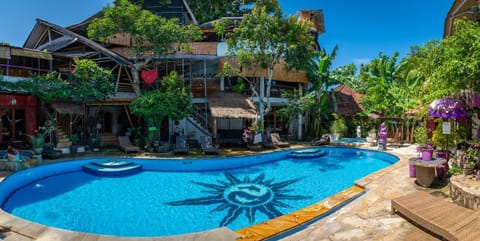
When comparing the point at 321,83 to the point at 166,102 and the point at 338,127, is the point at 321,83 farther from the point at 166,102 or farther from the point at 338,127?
the point at 166,102

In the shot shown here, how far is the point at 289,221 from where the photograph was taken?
5289 millimetres

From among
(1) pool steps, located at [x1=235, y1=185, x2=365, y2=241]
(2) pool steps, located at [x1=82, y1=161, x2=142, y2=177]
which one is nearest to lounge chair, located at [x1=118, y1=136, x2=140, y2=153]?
(2) pool steps, located at [x1=82, y1=161, x2=142, y2=177]

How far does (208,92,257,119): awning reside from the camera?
16998mm

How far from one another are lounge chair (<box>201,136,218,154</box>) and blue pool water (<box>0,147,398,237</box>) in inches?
50.3

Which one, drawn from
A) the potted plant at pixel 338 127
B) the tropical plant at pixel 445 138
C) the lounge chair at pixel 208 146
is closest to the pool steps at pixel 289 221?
the tropical plant at pixel 445 138

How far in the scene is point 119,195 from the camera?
8.90m

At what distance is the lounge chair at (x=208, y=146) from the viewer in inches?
576

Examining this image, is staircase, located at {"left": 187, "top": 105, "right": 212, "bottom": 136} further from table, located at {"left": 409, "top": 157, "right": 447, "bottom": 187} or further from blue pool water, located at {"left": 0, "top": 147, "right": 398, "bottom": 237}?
table, located at {"left": 409, "top": 157, "right": 447, "bottom": 187}

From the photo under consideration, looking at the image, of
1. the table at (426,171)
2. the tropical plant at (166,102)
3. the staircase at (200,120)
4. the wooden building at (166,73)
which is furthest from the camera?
the staircase at (200,120)

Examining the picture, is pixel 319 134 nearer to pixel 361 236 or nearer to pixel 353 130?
pixel 353 130

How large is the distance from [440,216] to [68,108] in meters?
17.2

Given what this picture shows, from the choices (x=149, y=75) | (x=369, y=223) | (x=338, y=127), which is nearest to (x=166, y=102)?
(x=149, y=75)

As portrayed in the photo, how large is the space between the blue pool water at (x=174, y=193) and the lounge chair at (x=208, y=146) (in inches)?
50.3

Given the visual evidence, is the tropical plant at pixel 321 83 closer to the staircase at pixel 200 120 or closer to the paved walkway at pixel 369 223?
the staircase at pixel 200 120
